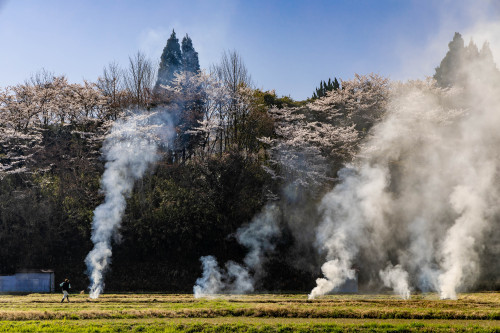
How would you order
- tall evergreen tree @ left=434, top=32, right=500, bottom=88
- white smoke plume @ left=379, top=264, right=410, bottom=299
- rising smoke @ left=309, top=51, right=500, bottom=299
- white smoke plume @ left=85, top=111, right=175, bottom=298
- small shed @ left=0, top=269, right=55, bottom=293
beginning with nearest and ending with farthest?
rising smoke @ left=309, top=51, right=500, bottom=299
white smoke plume @ left=379, top=264, right=410, bottom=299
small shed @ left=0, top=269, right=55, bottom=293
white smoke plume @ left=85, top=111, right=175, bottom=298
tall evergreen tree @ left=434, top=32, right=500, bottom=88

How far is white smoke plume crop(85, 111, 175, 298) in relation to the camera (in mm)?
41062

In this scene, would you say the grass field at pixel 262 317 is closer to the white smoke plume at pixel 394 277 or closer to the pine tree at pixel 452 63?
the white smoke plume at pixel 394 277

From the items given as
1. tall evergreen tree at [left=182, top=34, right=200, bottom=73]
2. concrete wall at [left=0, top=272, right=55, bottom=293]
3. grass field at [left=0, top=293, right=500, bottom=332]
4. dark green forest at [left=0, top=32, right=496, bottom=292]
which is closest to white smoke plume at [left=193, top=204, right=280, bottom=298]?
dark green forest at [left=0, top=32, right=496, bottom=292]

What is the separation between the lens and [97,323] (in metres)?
19.6

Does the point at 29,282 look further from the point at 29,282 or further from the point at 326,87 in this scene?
the point at 326,87

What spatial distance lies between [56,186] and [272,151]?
21.5m

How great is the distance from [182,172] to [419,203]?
74.7 ft

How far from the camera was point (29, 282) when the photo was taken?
3778 centimetres

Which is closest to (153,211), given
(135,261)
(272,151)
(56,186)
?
(135,261)

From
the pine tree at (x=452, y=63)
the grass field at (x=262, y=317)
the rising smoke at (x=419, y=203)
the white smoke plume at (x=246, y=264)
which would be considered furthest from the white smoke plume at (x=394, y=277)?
the pine tree at (x=452, y=63)

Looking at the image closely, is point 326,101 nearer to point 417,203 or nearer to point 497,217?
point 417,203

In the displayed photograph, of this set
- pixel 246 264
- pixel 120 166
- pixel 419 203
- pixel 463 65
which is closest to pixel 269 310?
pixel 246 264

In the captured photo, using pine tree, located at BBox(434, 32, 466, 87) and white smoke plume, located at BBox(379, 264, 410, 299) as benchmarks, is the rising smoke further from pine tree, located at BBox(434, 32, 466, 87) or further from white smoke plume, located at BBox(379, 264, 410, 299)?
pine tree, located at BBox(434, 32, 466, 87)

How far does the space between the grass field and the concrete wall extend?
37.0 feet
